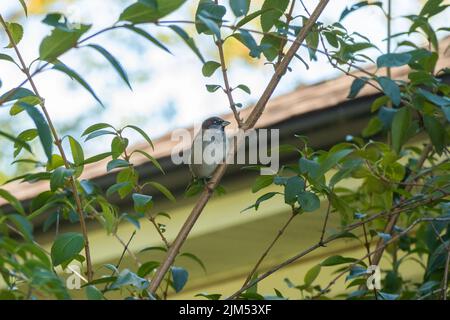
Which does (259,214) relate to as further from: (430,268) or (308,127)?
(430,268)

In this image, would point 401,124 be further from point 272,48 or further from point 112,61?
point 112,61

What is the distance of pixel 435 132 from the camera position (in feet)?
8.02

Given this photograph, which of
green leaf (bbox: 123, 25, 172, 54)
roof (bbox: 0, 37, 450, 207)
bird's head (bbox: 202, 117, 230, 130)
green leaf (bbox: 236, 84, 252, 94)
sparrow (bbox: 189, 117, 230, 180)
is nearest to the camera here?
green leaf (bbox: 123, 25, 172, 54)

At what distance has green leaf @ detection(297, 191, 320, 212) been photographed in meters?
2.14

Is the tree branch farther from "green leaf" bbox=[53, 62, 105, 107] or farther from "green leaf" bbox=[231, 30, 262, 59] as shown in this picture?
"green leaf" bbox=[53, 62, 105, 107]

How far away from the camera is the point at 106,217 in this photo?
2086 millimetres

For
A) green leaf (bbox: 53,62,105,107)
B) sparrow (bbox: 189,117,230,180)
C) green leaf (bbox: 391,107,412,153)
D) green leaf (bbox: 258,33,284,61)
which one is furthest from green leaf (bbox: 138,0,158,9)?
sparrow (bbox: 189,117,230,180)

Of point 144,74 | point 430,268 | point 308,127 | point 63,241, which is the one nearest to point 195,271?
point 308,127

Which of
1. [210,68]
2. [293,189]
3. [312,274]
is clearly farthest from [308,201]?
[312,274]

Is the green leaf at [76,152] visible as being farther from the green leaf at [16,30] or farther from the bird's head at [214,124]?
the bird's head at [214,124]

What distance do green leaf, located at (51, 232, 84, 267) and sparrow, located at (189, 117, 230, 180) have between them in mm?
1297

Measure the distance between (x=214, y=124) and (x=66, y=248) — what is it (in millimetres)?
2001

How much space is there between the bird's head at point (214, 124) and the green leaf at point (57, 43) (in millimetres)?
2283
